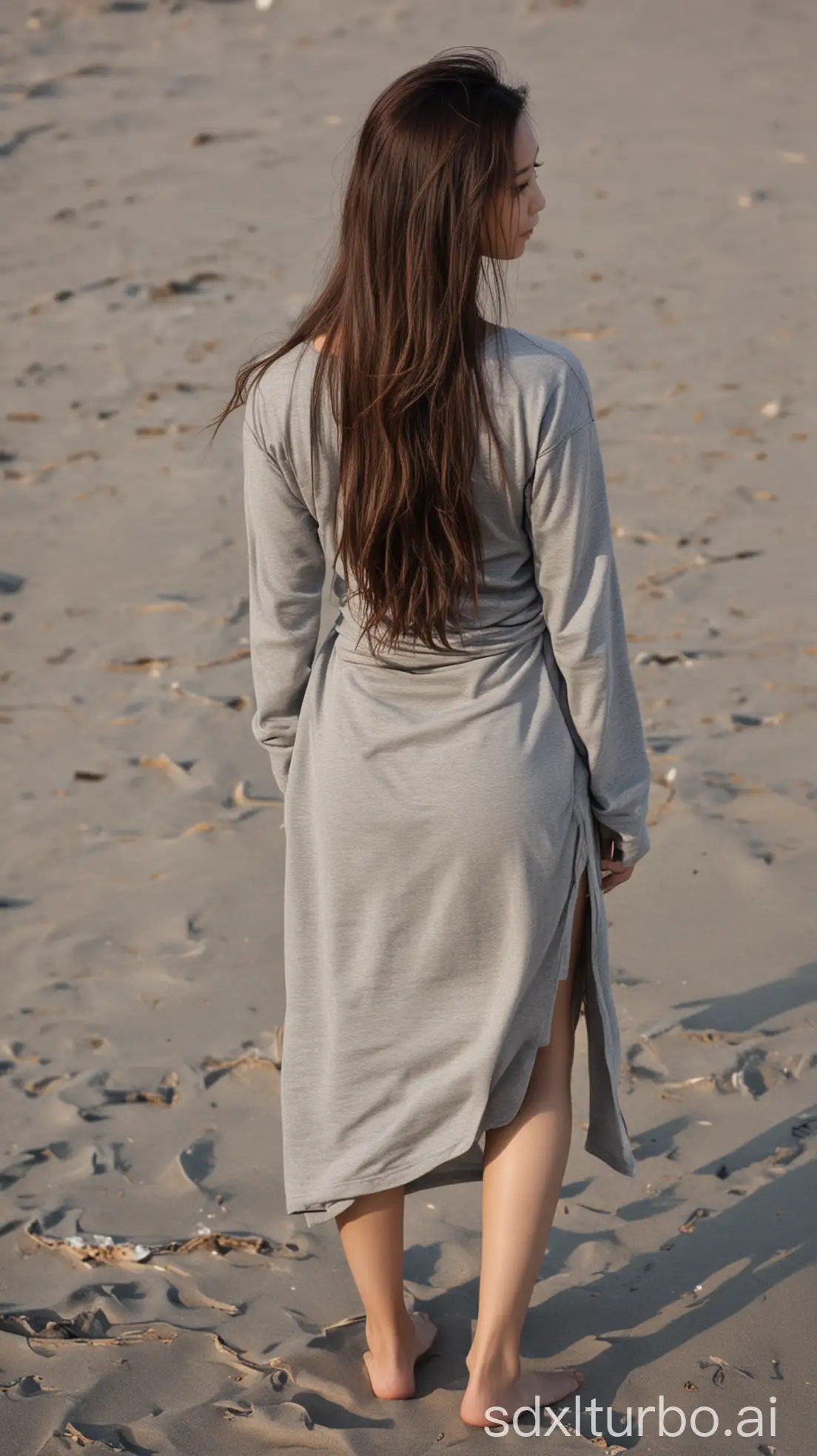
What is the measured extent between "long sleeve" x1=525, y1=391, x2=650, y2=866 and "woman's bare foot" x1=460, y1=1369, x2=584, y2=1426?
80cm

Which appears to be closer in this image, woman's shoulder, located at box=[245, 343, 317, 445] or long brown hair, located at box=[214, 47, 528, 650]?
long brown hair, located at box=[214, 47, 528, 650]

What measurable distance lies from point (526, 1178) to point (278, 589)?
0.86 m

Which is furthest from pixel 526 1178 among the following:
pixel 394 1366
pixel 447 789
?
pixel 447 789

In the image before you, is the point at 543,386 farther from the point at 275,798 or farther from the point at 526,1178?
the point at 275,798

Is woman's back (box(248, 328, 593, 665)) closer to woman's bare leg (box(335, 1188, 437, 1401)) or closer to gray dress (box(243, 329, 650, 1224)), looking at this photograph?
gray dress (box(243, 329, 650, 1224))

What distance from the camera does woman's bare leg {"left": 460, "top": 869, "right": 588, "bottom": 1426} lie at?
2082mm

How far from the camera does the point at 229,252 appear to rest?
724cm

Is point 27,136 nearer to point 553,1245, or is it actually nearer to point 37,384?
point 37,384

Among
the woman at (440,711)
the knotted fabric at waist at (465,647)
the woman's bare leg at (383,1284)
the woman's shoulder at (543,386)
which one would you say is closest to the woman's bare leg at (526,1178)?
the woman at (440,711)

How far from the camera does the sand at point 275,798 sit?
7.72 ft

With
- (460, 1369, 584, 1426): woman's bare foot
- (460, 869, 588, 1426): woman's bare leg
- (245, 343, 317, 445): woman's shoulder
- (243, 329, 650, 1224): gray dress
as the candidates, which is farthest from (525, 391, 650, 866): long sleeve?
(460, 1369, 584, 1426): woman's bare foot

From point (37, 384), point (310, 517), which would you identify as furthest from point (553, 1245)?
point (37, 384)

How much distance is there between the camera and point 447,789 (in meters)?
1.90

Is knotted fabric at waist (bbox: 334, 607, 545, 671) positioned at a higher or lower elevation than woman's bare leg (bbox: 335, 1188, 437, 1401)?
higher
